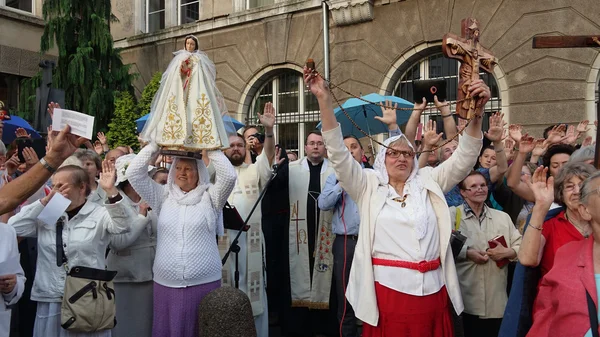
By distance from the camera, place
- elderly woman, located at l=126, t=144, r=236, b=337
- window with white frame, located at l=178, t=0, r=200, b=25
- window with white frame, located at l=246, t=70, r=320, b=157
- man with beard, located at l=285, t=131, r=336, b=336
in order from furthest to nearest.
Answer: window with white frame, located at l=178, t=0, r=200, b=25
window with white frame, located at l=246, t=70, r=320, b=157
man with beard, located at l=285, t=131, r=336, b=336
elderly woman, located at l=126, t=144, r=236, b=337

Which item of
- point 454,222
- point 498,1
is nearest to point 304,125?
point 498,1

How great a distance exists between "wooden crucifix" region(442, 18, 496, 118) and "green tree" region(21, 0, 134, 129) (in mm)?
11608

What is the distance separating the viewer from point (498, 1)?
975 centimetres

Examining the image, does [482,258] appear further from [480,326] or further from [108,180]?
[108,180]

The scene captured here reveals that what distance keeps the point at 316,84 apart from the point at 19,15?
53.2 feet

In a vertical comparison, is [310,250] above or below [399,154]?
below

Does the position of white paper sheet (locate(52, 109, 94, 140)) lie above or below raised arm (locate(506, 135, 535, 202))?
above

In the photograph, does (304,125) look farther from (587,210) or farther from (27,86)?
(587,210)

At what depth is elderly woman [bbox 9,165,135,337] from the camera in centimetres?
348

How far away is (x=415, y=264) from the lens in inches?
124

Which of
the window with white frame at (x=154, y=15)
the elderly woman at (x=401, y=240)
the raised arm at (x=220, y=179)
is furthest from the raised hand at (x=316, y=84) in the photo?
the window with white frame at (x=154, y=15)

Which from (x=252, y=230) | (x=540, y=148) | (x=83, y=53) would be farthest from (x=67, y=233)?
(x=83, y=53)

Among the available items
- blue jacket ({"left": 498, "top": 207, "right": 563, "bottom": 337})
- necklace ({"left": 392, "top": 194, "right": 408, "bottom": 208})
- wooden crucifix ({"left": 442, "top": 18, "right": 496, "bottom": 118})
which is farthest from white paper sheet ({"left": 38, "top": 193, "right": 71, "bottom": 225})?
blue jacket ({"left": 498, "top": 207, "right": 563, "bottom": 337})

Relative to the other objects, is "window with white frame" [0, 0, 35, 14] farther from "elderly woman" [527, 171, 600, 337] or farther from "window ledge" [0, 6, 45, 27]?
"elderly woman" [527, 171, 600, 337]
